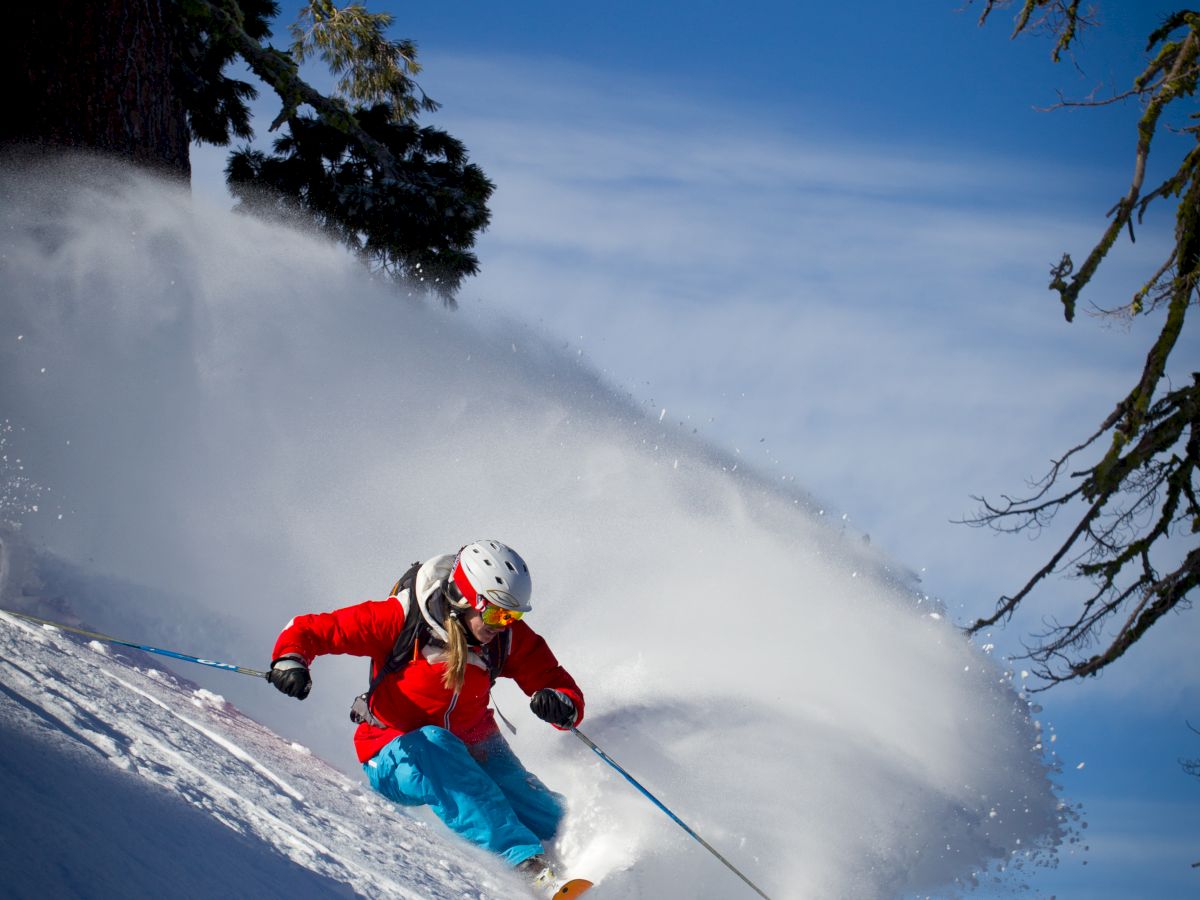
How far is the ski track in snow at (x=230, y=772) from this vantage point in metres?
2.84

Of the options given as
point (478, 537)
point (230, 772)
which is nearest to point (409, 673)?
point (230, 772)

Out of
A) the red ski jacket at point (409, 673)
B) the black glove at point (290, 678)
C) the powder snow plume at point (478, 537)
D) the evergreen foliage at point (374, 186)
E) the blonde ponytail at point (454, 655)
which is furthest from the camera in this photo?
the evergreen foliage at point (374, 186)

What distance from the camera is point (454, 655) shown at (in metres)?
4.26

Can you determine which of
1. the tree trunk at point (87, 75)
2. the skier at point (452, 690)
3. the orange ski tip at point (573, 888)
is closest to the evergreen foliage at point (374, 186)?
the tree trunk at point (87, 75)

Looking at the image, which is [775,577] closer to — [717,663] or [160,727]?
[717,663]

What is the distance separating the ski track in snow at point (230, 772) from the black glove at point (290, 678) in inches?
11.3

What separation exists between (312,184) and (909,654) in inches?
333

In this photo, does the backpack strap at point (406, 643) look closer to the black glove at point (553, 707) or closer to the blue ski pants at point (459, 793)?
the blue ski pants at point (459, 793)

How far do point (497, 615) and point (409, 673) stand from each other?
540 millimetres

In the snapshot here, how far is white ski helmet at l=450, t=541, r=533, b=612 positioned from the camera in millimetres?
4172

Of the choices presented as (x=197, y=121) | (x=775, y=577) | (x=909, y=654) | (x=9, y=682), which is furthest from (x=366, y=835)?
(x=197, y=121)

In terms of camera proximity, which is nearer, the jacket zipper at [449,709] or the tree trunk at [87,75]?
the jacket zipper at [449,709]

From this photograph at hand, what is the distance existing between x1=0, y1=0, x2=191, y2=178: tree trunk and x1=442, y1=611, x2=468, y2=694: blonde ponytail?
208 inches

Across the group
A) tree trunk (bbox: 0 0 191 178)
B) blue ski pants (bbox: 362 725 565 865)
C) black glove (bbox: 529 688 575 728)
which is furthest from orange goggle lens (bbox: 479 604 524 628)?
tree trunk (bbox: 0 0 191 178)
